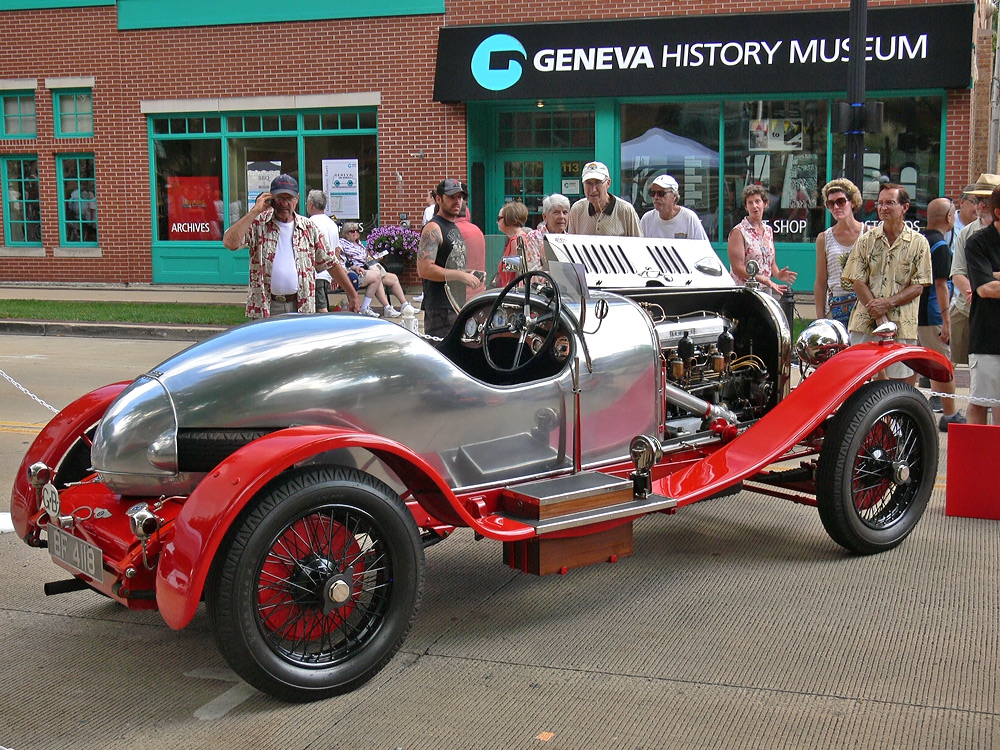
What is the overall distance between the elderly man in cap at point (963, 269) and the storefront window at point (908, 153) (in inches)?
294

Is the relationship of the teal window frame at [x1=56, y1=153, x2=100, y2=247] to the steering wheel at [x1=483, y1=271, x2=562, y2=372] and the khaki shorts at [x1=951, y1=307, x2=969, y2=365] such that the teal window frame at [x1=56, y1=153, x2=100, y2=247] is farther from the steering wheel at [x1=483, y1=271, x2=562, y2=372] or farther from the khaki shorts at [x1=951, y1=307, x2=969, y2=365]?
the steering wheel at [x1=483, y1=271, x2=562, y2=372]

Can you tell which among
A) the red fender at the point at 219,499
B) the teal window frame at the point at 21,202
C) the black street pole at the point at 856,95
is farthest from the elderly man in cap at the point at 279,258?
the teal window frame at the point at 21,202

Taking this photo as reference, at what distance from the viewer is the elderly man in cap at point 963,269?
6988mm

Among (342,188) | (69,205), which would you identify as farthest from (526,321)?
(69,205)

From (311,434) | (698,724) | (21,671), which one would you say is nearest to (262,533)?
(311,434)

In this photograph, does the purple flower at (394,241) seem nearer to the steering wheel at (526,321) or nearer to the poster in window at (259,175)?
the poster in window at (259,175)

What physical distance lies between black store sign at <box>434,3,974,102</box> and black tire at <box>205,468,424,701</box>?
13867 millimetres

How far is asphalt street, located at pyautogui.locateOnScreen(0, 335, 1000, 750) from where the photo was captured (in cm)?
338

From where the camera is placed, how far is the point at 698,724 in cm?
341

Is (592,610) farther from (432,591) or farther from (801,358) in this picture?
(801,358)

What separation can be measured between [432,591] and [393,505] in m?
1.17

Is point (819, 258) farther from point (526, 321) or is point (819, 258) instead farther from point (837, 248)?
point (526, 321)

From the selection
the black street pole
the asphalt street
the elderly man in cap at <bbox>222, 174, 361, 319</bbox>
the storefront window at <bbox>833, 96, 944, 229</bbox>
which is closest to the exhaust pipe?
the asphalt street

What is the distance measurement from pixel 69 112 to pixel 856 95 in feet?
49.7
